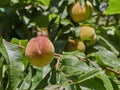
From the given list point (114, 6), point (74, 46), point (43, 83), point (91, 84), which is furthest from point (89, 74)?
point (114, 6)

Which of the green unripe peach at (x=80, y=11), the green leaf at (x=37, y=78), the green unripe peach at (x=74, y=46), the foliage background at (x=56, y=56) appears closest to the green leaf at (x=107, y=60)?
the foliage background at (x=56, y=56)

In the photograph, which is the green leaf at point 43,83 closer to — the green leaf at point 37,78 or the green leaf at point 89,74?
the green leaf at point 37,78

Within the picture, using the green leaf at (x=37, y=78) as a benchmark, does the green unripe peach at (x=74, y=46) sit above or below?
below

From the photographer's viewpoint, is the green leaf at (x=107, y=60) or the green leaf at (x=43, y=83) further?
the green leaf at (x=107, y=60)

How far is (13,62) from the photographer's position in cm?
116

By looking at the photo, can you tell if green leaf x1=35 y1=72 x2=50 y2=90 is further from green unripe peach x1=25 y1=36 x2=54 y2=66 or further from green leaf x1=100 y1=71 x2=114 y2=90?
green leaf x1=100 y1=71 x2=114 y2=90

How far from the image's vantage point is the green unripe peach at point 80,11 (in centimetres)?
184

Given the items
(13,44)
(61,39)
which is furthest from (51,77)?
(61,39)

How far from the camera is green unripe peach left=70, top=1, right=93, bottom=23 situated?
6.04 ft

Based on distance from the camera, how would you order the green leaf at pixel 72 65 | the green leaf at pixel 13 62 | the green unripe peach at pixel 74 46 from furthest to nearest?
1. the green unripe peach at pixel 74 46
2. the green leaf at pixel 72 65
3. the green leaf at pixel 13 62

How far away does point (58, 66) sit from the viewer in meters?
1.26

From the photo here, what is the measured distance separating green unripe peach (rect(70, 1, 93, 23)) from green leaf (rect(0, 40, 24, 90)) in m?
0.68

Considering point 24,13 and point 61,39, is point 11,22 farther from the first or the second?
point 61,39

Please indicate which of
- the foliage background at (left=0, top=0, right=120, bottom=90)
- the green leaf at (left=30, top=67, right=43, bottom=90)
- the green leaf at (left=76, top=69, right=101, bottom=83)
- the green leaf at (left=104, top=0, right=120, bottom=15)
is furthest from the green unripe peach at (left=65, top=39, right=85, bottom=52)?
the green leaf at (left=76, top=69, right=101, bottom=83)
